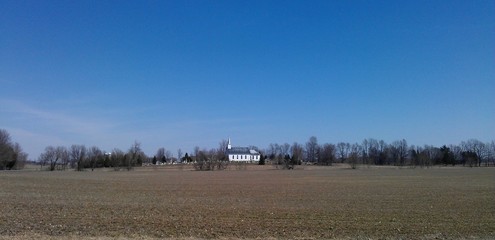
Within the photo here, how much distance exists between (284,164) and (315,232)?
535ft

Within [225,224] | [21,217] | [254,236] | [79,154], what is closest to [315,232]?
[254,236]

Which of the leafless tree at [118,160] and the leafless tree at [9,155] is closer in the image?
the leafless tree at [9,155]

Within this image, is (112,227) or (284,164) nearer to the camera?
A: (112,227)

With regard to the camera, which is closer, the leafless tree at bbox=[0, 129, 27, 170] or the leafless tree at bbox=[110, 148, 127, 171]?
the leafless tree at bbox=[0, 129, 27, 170]

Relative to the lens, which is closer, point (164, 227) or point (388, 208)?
point (164, 227)

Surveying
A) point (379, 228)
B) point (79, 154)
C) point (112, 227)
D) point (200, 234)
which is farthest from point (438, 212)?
point (79, 154)

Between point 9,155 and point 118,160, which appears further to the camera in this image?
point 118,160

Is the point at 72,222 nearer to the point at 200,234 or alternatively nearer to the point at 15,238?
the point at 15,238

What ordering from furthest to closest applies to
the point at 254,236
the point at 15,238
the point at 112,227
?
1. the point at 112,227
2. the point at 254,236
3. the point at 15,238

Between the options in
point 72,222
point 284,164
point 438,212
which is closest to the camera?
point 72,222

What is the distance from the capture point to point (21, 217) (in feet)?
71.2

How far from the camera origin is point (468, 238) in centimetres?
1698

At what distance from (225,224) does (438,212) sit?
1360cm

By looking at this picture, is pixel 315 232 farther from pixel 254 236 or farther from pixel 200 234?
pixel 200 234
